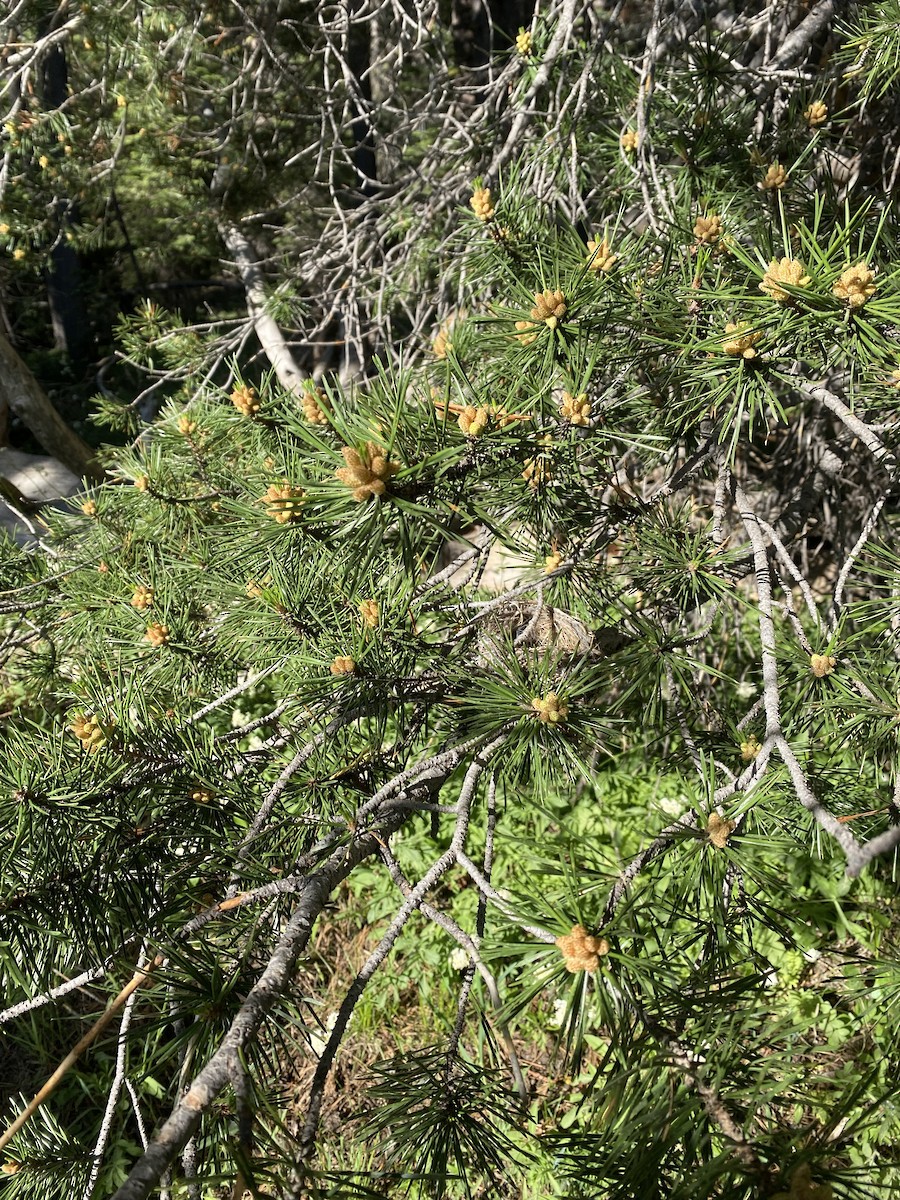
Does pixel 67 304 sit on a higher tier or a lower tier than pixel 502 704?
lower

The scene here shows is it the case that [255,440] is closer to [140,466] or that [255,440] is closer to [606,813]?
[140,466]

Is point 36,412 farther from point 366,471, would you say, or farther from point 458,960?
point 366,471

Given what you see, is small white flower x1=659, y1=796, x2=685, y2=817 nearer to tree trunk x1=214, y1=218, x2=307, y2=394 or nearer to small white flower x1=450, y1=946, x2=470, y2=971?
small white flower x1=450, y1=946, x2=470, y2=971

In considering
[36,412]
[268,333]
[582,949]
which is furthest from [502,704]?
[36,412]

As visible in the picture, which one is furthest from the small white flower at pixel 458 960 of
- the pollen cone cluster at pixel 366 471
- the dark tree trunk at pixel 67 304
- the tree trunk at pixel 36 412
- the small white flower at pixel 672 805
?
the dark tree trunk at pixel 67 304

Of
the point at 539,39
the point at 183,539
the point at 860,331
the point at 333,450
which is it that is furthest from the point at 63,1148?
the point at 539,39

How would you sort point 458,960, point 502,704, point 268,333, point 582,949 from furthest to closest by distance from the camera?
point 268,333 < point 458,960 < point 502,704 < point 582,949

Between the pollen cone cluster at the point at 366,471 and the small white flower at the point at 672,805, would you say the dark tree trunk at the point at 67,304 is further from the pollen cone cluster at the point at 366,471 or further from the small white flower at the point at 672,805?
the pollen cone cluster at the point at 366,471

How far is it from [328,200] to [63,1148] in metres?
5.14

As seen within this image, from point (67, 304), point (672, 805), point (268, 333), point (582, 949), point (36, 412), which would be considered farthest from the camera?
point (67, 304)

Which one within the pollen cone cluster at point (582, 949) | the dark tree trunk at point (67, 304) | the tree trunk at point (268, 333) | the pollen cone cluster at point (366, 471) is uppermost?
the pollen cone cluster at point (366, 471)

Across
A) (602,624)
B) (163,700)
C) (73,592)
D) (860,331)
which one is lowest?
(602,624)

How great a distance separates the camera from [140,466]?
1.55 meters

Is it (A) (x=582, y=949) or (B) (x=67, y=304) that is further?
(B) (x=67, y=304)
